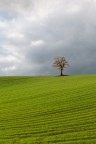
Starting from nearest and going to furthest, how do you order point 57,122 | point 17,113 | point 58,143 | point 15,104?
point 58,143 → point 57,122 → point 17,113 → point 15,104

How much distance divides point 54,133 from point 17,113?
354 inches

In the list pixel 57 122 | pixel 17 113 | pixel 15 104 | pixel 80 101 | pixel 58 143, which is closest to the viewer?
pixel 58 143

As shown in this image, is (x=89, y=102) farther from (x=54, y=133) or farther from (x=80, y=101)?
(x=54, y=133)

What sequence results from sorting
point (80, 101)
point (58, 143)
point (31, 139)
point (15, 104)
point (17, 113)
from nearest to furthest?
point (58, 143)
point (31, 139)
point (17, 113)
point (80, 101)
point (15, 104)

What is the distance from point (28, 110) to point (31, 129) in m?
7.62

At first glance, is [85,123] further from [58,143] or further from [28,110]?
[28,110]

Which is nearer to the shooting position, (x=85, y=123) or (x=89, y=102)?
(x=85, y=123)

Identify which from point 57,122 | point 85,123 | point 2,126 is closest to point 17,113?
point 2,126

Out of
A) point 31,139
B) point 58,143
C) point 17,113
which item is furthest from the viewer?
point 17,113

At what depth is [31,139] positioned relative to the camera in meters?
Answer: 20.4

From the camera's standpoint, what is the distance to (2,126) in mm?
25469

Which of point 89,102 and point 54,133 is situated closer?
point 54,133

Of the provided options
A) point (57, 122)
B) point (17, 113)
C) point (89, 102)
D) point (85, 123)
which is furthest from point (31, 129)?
point (89, 102)

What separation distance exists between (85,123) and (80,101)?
29.0 feet
